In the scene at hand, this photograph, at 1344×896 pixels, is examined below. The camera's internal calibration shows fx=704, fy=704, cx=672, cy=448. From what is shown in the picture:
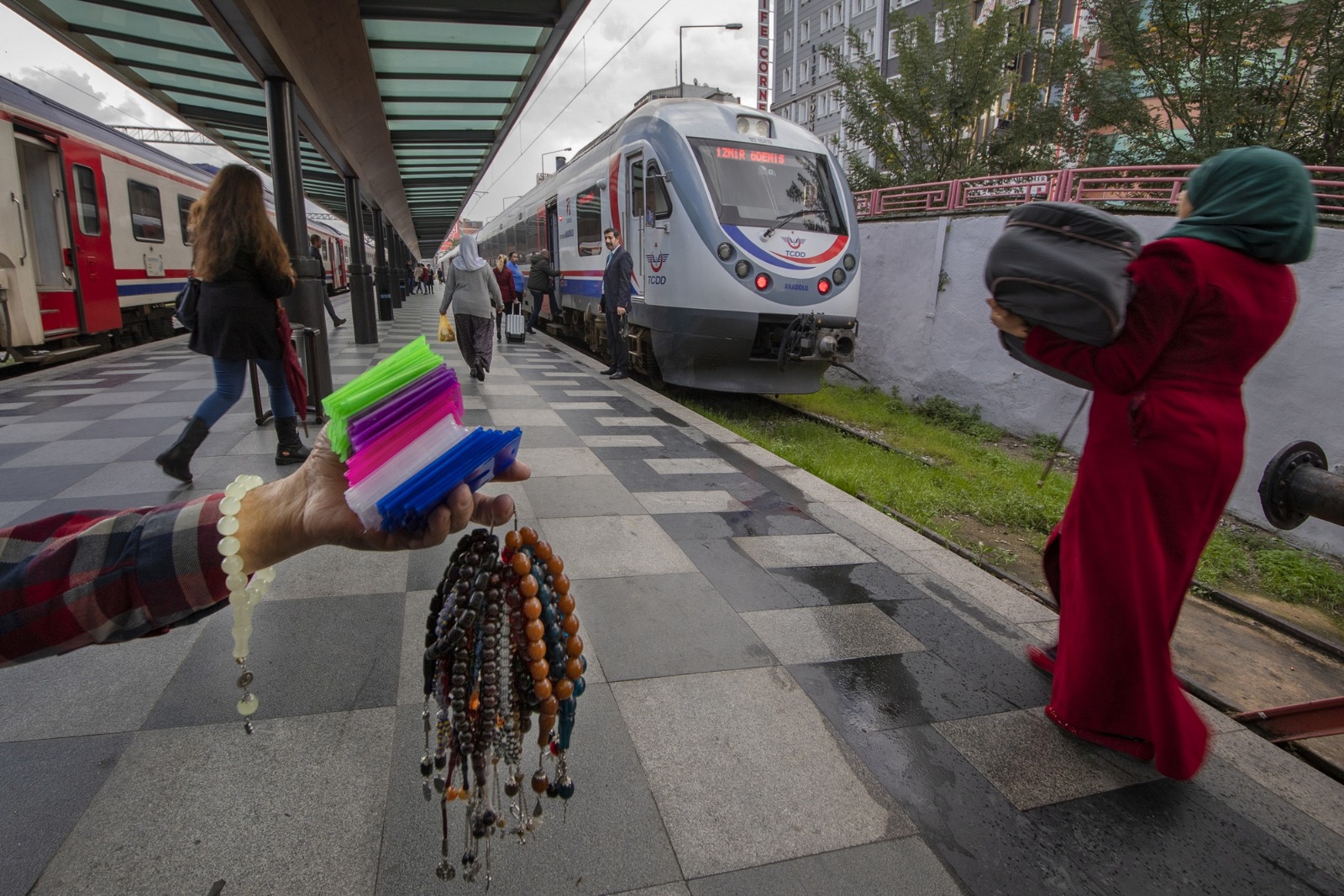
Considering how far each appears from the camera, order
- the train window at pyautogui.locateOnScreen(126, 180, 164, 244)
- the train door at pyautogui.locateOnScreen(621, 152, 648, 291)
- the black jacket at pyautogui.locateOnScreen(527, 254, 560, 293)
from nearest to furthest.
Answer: the train door at pyautogui.locateOnScreen(621, 152, 648, 291), the train window at pyautogui.locateOnScreen(126, 180, 164, 244), the black jacket at pyautogui.locateOnScreen(527, 254, 560, 293)

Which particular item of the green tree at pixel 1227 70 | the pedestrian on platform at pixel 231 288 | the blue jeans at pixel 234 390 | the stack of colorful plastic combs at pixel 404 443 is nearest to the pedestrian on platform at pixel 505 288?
the blue jeans at pixel 234 390

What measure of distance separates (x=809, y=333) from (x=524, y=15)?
3.84 meters

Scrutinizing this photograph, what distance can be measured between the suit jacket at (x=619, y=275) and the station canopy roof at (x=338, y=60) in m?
2.12

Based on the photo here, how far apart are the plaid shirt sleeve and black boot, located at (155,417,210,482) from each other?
347cm

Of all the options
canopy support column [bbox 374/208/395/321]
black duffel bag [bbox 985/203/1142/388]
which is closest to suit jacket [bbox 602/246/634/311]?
black duffel bag [bbox 985/203/1142/388]

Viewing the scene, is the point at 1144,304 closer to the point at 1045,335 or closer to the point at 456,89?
the point at 1045,335

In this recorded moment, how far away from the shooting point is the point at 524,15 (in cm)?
594

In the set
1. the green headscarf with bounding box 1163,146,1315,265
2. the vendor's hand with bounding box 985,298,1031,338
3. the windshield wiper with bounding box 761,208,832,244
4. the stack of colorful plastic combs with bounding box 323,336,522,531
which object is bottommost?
the stack of colorful plastic combs with bounding box 323,336,522,531

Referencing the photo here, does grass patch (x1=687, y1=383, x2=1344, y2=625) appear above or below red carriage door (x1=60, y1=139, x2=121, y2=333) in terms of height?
below

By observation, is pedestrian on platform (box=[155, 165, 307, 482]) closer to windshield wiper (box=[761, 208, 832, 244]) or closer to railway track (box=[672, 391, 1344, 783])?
railway track (box=[672, 391, 1344, 783])

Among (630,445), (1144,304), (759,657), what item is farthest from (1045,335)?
(630,445)

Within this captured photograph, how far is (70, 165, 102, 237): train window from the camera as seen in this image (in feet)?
30.7

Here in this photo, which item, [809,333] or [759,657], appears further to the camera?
[809,333]

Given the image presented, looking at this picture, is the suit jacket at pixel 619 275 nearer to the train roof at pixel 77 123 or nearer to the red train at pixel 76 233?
the train roof at pixel 77 123
